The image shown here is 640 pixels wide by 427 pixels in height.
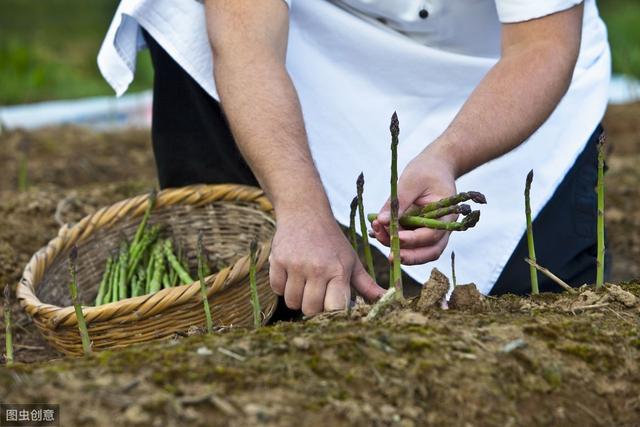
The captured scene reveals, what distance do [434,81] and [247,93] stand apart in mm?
692

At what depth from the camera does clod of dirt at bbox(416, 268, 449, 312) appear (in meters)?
1.57

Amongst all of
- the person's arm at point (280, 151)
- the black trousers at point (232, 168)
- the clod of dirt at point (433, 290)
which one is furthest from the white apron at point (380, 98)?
the clod of dirt at point (433, 290)

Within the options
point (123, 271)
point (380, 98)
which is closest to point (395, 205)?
point (380, 98)

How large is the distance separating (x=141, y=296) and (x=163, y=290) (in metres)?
0.05

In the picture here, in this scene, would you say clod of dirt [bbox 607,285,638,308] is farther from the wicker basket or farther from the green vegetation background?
the green vegetation background

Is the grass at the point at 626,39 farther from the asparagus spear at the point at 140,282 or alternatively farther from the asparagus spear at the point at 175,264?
the asparagus spear at the point at 140,282

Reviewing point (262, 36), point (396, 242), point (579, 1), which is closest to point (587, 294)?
point (396, 242)

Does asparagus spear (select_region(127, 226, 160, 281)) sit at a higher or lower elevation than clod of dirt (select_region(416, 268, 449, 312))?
lower

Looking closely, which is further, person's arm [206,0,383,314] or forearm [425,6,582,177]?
forearm [425,6,582,177]

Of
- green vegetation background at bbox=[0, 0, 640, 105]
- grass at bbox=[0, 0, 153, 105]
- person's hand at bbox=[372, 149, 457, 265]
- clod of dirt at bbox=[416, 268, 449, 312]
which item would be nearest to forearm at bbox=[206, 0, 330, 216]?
person's hand at bbox=[372, 149, 457, 265]

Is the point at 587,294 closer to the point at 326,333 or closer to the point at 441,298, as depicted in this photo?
the point at 441,298

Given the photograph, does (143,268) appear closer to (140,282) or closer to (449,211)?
(140,282)

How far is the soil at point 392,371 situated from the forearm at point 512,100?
0.31m

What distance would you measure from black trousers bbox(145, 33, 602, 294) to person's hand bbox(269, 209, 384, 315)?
0.89m
